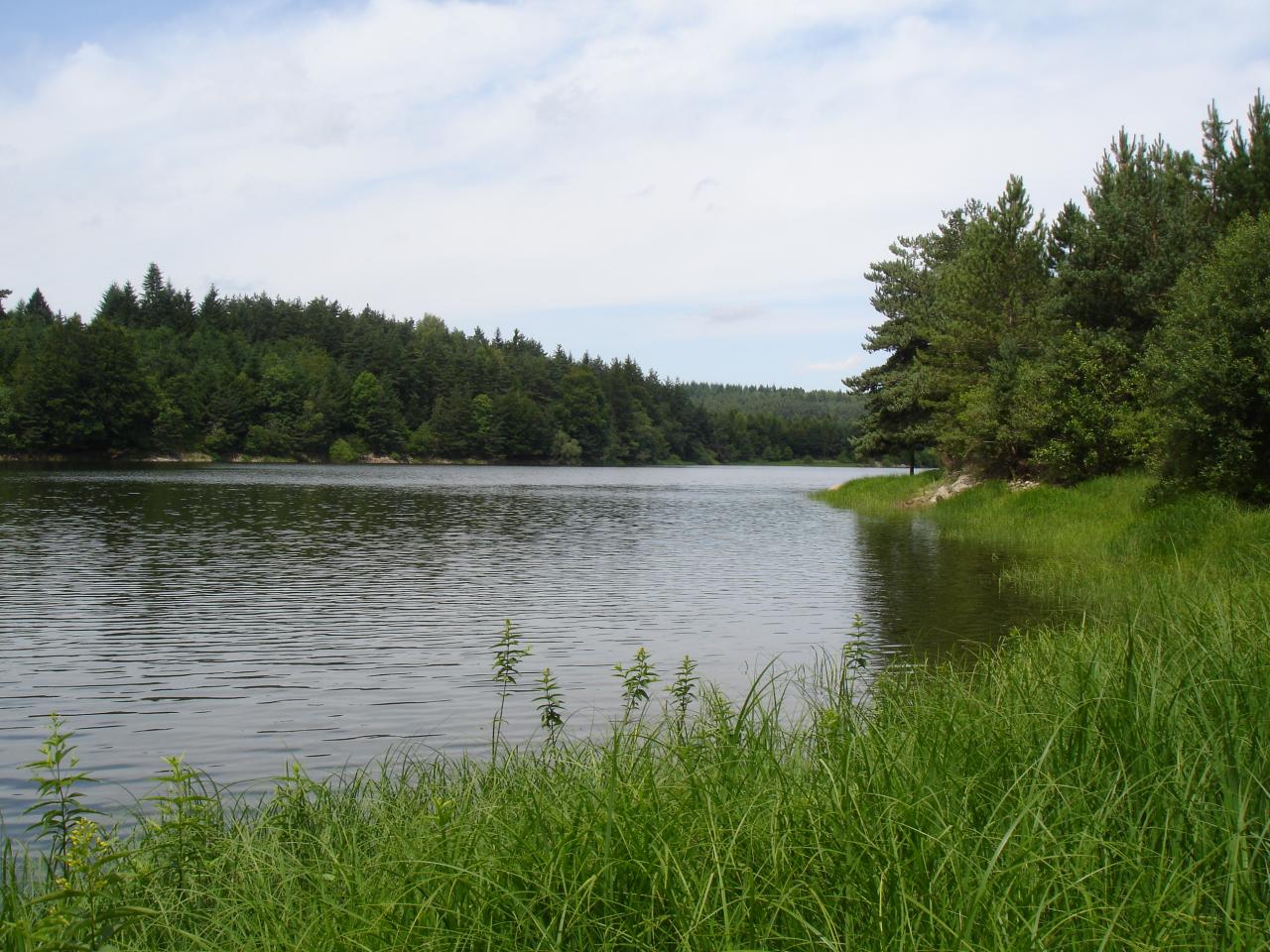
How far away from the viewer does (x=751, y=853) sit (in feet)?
15.3

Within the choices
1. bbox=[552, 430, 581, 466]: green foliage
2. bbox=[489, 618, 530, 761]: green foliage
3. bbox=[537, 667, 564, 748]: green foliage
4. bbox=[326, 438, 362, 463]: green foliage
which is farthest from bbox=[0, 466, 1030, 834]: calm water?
bbox=[552, 430, 581, 466]: green foliage

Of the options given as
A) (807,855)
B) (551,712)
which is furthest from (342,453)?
(807,855)

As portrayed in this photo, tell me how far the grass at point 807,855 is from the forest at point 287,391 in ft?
372

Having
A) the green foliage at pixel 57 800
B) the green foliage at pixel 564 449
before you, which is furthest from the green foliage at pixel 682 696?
the green foliage at pixel 564 449

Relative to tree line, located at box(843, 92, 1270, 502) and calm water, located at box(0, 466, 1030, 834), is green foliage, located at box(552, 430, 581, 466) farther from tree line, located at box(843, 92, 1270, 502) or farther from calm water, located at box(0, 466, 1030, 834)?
calm water, located at box(0, 466, 1030, 834)

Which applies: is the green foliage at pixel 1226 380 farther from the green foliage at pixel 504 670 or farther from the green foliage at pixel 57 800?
the green foliage at pixel 57 800

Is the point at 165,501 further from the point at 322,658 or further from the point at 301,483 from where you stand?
the point at 322,658

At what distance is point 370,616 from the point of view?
19.6m

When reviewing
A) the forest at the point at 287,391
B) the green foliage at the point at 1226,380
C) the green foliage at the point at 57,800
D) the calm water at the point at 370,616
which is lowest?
the calm water at the point at 370,616

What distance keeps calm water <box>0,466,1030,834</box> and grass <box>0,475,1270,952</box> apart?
13.5ft

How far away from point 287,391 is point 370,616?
127m

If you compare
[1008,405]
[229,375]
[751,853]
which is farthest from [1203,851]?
[229,375]

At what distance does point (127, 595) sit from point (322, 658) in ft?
26.2

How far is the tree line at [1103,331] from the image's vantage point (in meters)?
22.3
